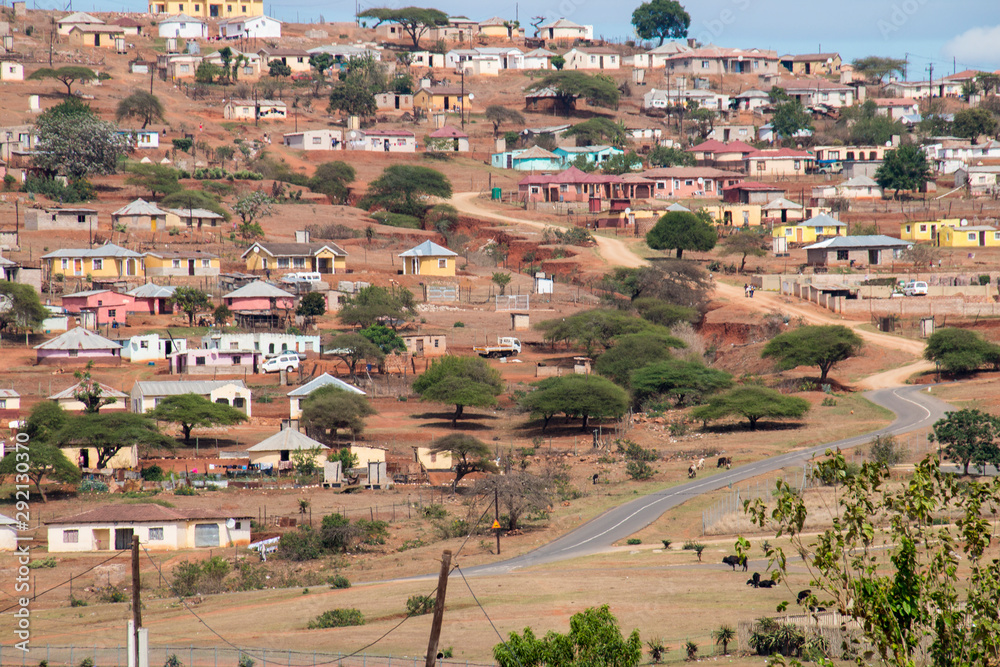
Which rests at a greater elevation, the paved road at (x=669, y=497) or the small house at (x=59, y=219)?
the small house at (x=59, y=219)

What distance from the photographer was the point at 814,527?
4238cm

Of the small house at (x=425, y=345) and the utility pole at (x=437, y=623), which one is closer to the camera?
the utility pole at (x=437, y=623)

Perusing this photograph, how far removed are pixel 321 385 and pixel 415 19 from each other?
12589 centimetres

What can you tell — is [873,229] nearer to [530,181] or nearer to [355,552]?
[530,181]

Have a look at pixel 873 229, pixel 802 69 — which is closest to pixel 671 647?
pixel 873 229

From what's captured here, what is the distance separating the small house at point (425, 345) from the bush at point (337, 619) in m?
41.2

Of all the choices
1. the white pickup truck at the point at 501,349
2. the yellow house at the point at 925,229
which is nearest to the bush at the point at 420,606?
the white pickup truck at the point at 501,349

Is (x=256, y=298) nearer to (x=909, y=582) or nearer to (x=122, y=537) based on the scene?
(x=122, y=537)

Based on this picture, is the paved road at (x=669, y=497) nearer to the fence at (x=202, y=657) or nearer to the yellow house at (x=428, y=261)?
the fence at (x=202, y=657)

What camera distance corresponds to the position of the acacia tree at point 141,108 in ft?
397

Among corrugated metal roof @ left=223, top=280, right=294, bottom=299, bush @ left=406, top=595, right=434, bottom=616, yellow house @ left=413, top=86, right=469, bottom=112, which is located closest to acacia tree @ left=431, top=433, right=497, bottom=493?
bush @ left=406, top=595, right=434, bottom=616

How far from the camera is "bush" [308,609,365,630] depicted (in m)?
31.7

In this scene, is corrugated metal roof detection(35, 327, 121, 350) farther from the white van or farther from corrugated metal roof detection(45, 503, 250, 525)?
corrugated metal roof detection(45, 503, 250, 525)

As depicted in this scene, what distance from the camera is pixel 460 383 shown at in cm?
6288
